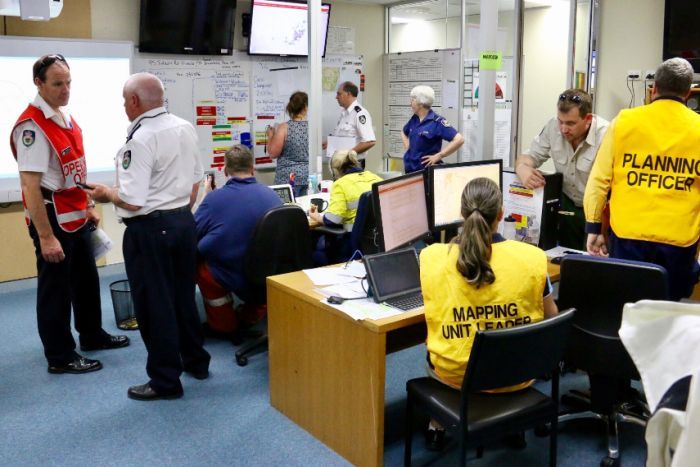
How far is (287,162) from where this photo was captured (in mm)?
5590

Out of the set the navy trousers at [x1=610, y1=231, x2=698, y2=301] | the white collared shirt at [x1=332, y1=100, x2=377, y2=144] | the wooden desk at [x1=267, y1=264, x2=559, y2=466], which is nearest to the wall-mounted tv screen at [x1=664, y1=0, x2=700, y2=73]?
the white collared shirt at [x1=332, y1=100, x2=377, y2=144]

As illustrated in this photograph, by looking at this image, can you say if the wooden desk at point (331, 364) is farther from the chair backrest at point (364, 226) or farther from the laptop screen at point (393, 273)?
the chair backrest at point (364, 226)

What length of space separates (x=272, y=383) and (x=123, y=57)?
335cm

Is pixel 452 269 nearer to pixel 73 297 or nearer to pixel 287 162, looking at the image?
pixel 73 297

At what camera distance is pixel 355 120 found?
6.06 metres

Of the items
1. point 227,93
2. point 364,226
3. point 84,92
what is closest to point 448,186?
point 364,226

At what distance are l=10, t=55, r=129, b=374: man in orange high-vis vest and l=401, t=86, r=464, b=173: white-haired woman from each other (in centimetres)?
280

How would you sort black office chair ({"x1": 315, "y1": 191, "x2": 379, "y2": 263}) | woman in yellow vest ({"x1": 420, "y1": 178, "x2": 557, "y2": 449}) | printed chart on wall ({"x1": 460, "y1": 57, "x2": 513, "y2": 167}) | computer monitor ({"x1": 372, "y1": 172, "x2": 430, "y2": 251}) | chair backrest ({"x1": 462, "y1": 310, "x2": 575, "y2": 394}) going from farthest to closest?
1. printed chart on wall ({"x1": 460, "y1": 57, "x2": 513, "y2": 167})
2. black office chair ({"x1": 315, "y1": 191, "x2": 379, "y2": 263})
3. computer monitor ({"x1": 372, "y1": 172, "x2": 430, "y2": 251})
4. woman in yellow vest ({"x1": 420, "y1": 178, "x2": 557, "y2": 449})
5. chair backrest ({"x1": 462, "y1": 310, "x2": 575, "y2": 394})

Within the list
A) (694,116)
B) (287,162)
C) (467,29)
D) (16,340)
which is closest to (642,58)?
(467,29)

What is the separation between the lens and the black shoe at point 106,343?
3.82 metres

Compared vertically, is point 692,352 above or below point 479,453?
above

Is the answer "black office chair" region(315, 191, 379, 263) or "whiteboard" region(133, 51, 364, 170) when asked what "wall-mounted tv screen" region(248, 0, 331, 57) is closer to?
"whiteboard" region(133, 51, 364, 170)

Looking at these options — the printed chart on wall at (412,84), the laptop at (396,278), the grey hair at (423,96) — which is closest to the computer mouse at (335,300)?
the laptop at (396,278)

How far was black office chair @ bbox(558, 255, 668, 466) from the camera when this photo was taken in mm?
2375
